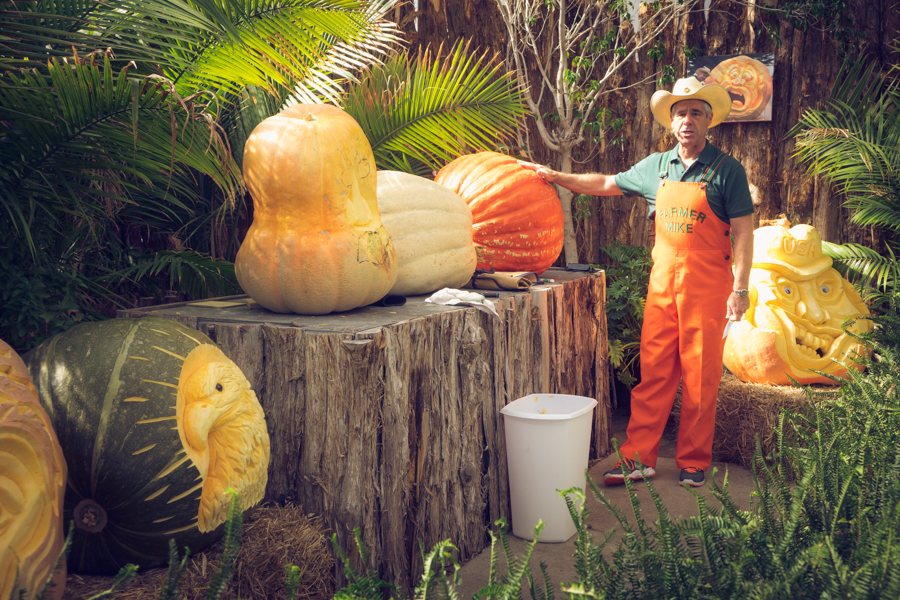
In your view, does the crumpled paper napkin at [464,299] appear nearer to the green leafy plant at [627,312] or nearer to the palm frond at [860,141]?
the green leafy plant at [627,312]

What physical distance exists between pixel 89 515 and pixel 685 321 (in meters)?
2.59

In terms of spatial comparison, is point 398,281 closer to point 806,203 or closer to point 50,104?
point 50,104

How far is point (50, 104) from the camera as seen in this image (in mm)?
1897

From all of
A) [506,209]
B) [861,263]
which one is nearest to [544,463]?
[506,209]

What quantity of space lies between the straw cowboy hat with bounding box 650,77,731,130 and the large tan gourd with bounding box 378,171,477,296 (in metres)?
1.20

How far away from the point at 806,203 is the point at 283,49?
3541 mm

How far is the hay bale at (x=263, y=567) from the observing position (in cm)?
170


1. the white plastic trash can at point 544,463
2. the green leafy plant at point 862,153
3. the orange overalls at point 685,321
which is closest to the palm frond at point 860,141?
the green leafy plant at point 862,153

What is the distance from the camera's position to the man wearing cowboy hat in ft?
10.8

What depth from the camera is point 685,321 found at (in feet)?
10.9

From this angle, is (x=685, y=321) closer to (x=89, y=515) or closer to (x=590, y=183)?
(x=590, y=183)

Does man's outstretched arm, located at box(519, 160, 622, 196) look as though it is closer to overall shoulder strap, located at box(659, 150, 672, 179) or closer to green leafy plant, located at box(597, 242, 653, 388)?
overall shoulder strap, located at box(659, 150, 672, 179)

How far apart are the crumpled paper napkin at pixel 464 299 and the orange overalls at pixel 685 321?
103cm

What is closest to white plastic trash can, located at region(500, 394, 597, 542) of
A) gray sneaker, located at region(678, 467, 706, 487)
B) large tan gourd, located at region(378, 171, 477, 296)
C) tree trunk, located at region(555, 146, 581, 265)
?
large tan gourd, located at region(378, 171, 477, 296)
